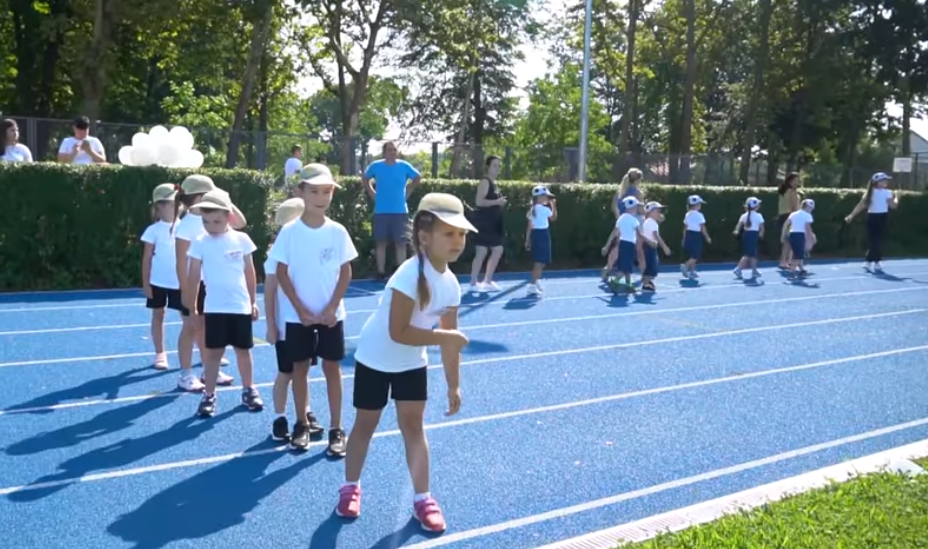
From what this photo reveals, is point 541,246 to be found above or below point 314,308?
below

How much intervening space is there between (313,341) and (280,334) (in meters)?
0.29

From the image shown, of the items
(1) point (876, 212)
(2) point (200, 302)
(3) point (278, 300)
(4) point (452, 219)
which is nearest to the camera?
(4) point (452, 219)

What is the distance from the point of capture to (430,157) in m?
25.0

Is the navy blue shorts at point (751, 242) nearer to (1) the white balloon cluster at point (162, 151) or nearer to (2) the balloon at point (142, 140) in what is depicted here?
(1) the white balloon cluster at point (162, 151)

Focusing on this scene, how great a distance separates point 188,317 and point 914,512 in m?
5.27

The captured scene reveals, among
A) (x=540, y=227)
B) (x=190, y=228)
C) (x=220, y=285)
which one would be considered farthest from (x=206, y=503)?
(x=540, y=227)

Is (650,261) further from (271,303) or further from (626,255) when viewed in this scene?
(271,303)

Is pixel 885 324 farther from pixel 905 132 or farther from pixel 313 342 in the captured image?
pixel 905 132

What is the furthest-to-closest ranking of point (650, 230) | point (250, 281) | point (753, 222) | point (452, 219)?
point (753, 222)
point (650, 230)
point (250, 281)
point (452, 219)

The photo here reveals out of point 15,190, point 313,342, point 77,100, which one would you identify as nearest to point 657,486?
point 313,342

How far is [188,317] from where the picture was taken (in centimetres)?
757

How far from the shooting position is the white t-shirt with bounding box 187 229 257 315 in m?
6.73

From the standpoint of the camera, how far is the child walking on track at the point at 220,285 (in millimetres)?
6727

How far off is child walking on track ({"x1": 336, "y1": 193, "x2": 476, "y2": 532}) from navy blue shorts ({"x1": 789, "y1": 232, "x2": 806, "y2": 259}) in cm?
1580
